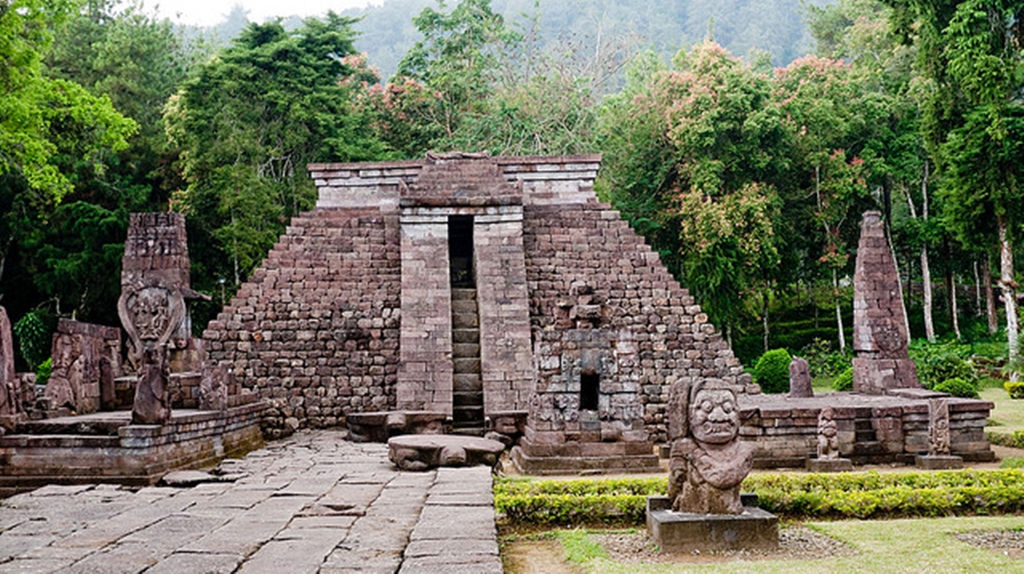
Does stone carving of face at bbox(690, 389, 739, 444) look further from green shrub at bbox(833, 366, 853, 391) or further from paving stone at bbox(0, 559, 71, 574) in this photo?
green shrub at bbox(833, 366, 853, 391)

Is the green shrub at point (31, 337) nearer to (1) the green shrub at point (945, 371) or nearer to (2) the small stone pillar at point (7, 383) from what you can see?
(2) the small stone pillar at point (7, 383)

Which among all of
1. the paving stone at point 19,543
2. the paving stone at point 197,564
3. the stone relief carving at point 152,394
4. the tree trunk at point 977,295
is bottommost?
the paving stone at point 197,564

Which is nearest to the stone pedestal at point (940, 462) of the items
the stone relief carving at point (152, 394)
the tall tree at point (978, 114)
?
the stone relief carving at point (152, 394)

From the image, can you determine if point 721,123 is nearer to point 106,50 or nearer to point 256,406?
point 256,406

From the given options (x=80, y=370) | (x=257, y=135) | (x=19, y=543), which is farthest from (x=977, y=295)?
(x=19, y=543)

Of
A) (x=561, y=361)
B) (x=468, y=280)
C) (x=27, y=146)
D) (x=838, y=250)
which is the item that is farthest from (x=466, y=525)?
(x=838, y=250)

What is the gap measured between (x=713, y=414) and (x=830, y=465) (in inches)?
192

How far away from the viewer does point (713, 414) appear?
6.54 meters

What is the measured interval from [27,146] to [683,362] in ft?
44.7

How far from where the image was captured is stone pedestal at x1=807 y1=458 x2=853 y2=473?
1059 centimetres

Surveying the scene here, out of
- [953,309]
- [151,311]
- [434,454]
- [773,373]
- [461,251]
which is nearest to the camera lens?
[434,454]

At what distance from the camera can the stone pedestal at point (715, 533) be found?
6184mm

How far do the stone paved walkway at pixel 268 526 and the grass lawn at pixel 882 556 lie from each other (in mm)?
Result: 791

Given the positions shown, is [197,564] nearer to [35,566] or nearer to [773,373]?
[35,566]
